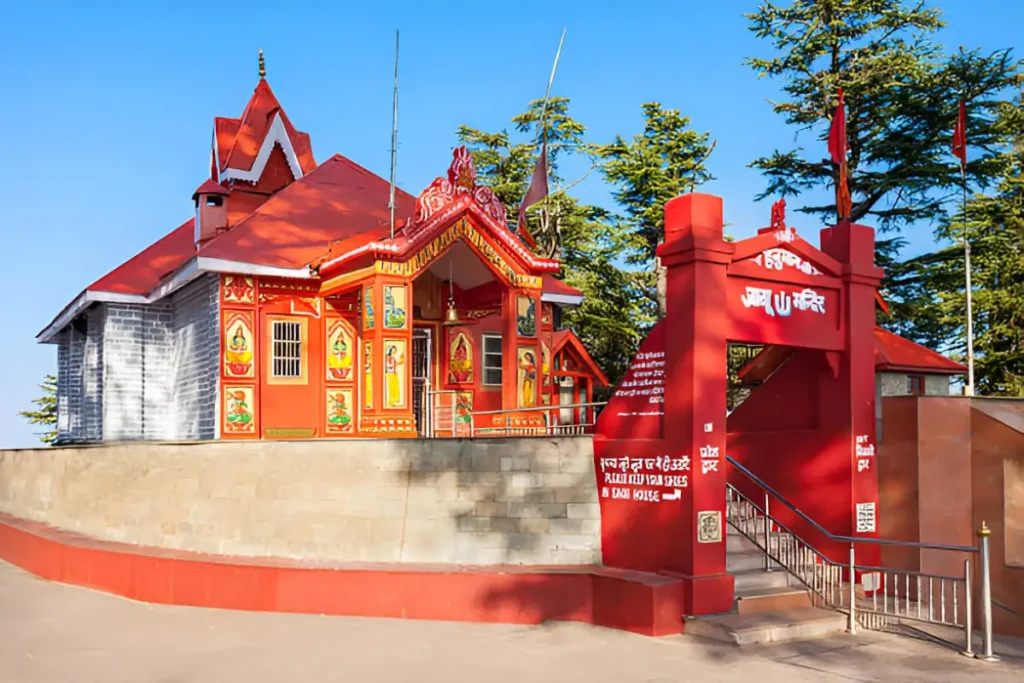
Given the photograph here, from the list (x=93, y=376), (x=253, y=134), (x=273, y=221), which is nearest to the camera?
(x=273, y=221)

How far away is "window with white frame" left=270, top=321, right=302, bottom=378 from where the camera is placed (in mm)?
17625

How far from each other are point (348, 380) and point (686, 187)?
57.9ft

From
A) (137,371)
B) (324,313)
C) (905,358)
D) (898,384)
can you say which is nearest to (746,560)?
(898,384)

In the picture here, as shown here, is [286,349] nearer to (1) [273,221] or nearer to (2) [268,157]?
(1) [273,221]

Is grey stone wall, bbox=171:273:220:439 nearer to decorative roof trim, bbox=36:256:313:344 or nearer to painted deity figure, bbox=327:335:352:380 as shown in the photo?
decorative roof trim, bbox=36:256:313:344

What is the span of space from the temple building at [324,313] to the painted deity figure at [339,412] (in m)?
0.03

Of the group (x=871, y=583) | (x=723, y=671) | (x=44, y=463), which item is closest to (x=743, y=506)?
(x=871, y=583)

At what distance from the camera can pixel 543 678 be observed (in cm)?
934

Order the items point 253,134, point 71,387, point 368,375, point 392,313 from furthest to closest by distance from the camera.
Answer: point 71,387
point 253,134
point 368,375
point 392,313

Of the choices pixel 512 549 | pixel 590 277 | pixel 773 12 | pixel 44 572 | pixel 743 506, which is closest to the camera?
pixel 512 549

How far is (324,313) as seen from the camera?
709 inches

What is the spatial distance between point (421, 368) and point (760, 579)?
29.8 ft

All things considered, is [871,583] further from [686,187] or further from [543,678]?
[686,187]

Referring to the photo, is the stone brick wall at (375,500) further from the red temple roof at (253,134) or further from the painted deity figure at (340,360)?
the red temple roof at (253,134)
